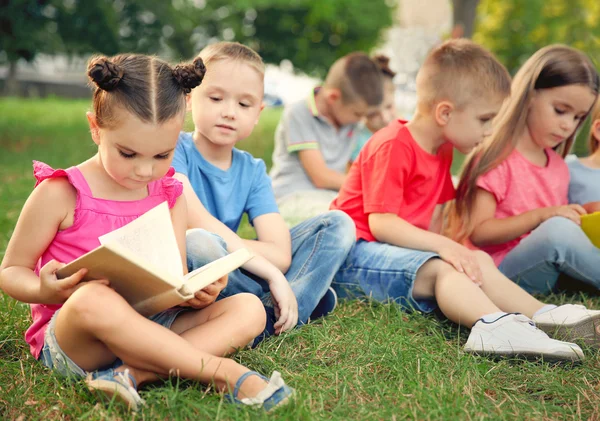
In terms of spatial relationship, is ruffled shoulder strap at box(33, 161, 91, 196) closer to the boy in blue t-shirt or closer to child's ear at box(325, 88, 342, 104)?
the boy in blue t-shirt

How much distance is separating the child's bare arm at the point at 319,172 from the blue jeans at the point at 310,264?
1.39m

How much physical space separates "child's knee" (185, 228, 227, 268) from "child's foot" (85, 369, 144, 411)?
57 centimetres

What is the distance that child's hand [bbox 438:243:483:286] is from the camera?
2.77 meters

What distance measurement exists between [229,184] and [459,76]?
1113mm

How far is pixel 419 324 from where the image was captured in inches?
108

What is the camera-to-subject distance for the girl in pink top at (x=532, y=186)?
3164 millimetres

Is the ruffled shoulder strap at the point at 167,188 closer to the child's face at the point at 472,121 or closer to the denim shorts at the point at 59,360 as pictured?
the denim shorts at the point at 59,360

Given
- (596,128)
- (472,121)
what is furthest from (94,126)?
Answer: (596,128)

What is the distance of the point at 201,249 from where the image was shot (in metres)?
2.43

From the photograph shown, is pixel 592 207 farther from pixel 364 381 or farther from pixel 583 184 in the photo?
pixel 364 381

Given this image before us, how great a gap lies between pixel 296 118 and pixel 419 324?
2122 mm

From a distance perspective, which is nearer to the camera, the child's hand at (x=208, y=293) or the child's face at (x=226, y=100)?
the child's hand at (x=208, y=293)

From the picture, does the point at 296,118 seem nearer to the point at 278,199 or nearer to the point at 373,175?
the point at 278,199

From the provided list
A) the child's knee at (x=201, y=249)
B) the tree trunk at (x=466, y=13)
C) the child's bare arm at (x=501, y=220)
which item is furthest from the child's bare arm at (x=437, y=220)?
the tree trunk at (x=466, y=13)
